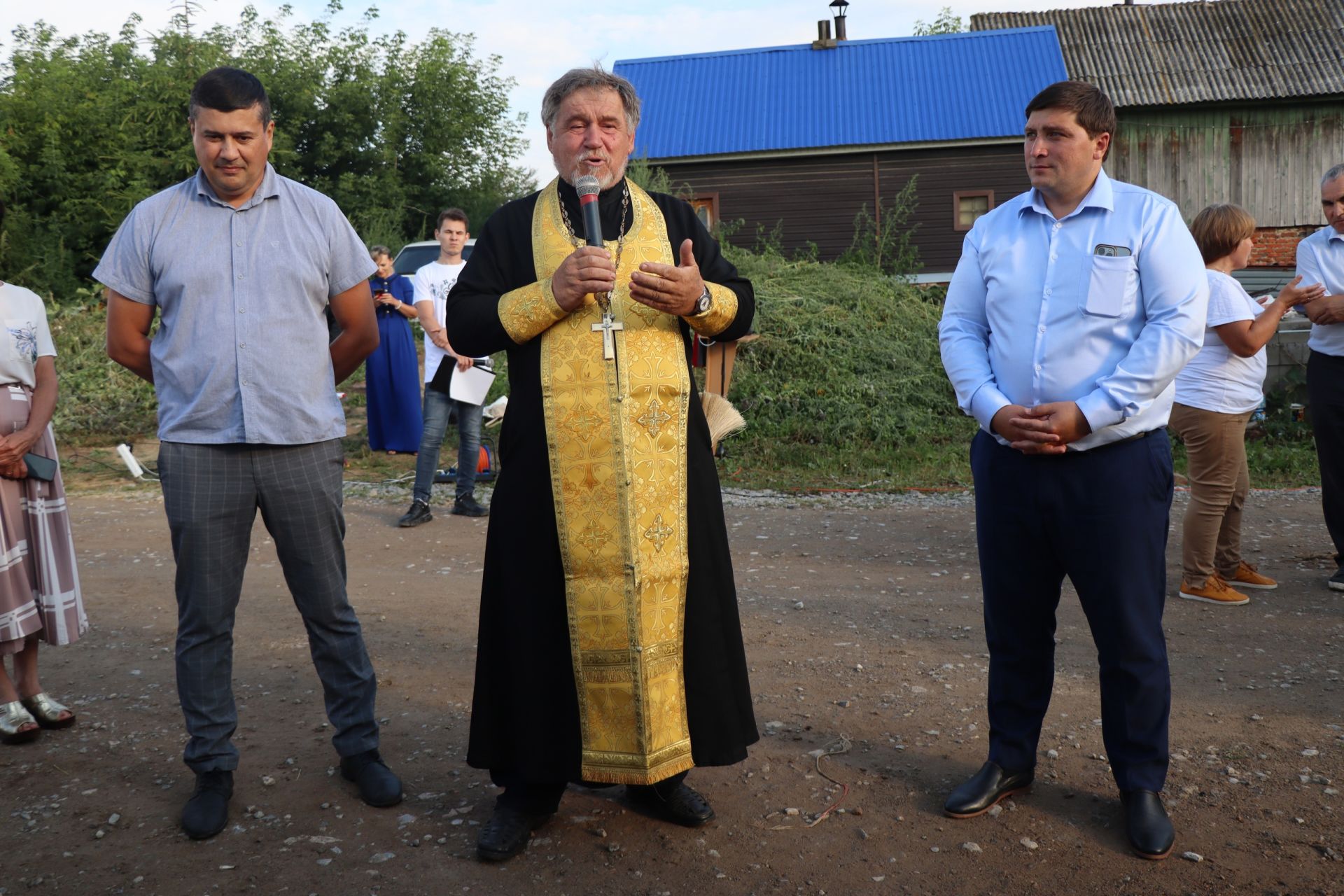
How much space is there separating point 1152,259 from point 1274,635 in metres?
2.94

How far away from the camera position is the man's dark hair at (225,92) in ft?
10.9

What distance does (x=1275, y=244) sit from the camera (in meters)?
21.7

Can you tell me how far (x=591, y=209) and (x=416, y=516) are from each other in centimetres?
542

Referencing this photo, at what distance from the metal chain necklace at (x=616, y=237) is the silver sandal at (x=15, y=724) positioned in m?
2.77

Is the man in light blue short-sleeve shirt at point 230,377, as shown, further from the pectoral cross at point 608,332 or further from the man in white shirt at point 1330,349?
the man in white shirt at point 1330,349

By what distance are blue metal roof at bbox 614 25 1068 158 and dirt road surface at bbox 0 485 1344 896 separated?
16440 millimetres

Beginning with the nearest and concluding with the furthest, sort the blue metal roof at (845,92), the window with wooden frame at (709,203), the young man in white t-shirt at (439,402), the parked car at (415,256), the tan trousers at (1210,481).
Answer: the tan trousers at (1210,481) < the young man in white t-shirt at (439,402) < the parked car at (415,256) < the blue metal roof at (845,92) < the window with wooden frame at (709,203)

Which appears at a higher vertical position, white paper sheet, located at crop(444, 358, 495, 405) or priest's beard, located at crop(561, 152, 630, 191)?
priest's beard, located at crop(561, 152, 630, 191)

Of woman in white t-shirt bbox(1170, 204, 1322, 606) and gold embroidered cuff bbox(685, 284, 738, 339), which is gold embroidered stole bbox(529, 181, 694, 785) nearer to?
gold embroidered cuff bbox(685, 284, 738, 339)

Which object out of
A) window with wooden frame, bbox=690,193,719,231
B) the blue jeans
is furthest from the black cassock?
window with wooden frame, bbox=690,193,719,231

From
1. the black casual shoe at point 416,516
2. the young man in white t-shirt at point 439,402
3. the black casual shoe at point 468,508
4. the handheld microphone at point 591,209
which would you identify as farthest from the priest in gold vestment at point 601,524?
the black casual shoe at point 468,508

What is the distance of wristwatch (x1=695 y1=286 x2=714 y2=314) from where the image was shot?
3.20 metres

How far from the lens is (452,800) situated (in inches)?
145

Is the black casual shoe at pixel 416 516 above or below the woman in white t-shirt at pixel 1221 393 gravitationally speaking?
below
